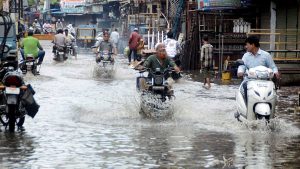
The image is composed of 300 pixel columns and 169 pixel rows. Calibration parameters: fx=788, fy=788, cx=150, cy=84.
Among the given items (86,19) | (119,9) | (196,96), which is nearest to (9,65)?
(196,96)

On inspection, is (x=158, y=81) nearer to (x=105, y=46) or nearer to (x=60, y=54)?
(x=105, y=46)

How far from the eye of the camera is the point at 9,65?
14047 millimetres

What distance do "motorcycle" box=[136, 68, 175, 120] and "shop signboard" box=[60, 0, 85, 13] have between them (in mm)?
63973

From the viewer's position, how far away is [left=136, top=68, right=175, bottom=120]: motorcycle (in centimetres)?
1441

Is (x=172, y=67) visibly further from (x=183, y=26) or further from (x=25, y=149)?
(x=183, y=26)

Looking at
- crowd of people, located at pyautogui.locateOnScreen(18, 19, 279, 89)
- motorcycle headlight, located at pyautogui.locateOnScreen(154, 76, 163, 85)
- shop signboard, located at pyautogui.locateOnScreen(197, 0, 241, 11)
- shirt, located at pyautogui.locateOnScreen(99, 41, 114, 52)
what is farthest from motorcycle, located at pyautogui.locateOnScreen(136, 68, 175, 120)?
shop signboard, located at pyautogui.locateOnScreen(197, 0, 241, 11)

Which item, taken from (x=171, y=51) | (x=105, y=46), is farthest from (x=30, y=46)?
(x=171, y=51)

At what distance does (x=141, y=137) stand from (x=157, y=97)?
2.46 m

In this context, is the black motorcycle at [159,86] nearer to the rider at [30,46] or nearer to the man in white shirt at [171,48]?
the man in white shirt at [171,48]

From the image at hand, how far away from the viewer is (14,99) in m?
12.5

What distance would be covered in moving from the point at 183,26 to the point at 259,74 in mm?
26132

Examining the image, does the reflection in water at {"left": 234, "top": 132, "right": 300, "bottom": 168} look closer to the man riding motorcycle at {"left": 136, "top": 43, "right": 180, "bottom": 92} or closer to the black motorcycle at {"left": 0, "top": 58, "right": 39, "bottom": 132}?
the man riding motorcycle at {"left": 136, "top": 43, "right": 180, "bottom": 92}

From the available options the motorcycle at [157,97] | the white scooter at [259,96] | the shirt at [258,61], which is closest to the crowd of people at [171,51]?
the shirt at [258,61]

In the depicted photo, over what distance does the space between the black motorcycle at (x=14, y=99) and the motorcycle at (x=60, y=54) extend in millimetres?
20976
